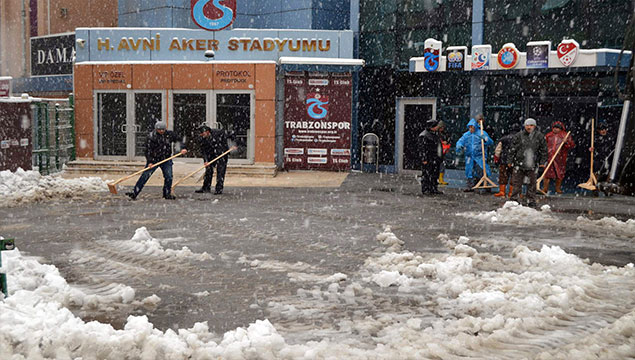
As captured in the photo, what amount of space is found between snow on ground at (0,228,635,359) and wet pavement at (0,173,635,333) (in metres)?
0.40

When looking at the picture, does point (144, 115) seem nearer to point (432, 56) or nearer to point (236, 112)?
point (236, 112)

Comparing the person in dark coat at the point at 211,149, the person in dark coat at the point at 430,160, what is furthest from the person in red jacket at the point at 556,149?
the person in dark coat at the point at 211,149

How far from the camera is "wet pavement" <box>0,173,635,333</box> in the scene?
23.7ft

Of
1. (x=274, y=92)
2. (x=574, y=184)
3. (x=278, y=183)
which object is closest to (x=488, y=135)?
(x=574, y=184)

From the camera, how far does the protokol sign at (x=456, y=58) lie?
782 inches

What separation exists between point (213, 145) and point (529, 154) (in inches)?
281

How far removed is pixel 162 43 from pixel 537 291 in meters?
18.1

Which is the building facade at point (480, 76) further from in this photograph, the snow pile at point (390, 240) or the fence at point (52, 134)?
the fence at point (52, 134)

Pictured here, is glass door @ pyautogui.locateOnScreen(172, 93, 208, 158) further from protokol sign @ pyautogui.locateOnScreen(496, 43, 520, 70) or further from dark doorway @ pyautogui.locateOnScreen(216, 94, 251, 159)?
protokol sign @ pyautogui.locateOnScreen(496, 43, 520, 70)

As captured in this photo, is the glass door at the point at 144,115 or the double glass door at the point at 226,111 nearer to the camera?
the double glass door at the point at 226,111

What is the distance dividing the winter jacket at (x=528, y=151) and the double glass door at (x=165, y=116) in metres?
9.87

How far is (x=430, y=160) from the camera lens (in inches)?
663

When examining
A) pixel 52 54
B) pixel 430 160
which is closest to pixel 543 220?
pixel 430 160

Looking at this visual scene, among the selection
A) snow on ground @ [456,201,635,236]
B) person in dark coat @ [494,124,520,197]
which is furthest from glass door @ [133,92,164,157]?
snow on ground @ [456,201,635,236]
